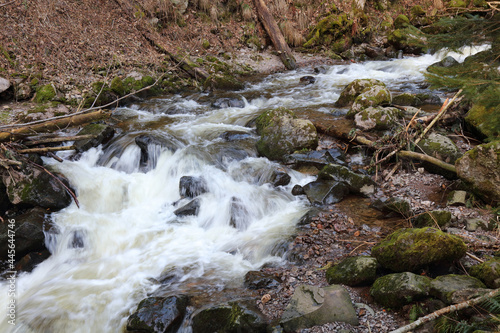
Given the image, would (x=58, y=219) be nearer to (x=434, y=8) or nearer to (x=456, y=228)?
(x=456, y=228)

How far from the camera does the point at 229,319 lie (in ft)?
10.4

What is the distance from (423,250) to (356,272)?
0.73m

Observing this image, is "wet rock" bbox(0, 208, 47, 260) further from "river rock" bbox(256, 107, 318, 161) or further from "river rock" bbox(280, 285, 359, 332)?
"river rock" bbox(256, 107, 318, 161)

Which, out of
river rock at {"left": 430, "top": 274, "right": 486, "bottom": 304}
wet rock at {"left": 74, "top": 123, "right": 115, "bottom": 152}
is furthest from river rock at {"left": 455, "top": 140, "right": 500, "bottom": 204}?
wet rock at {"left": 74, "top": 123, "right": 115, "bottom": 152}

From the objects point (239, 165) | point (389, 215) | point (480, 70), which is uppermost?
point (480, 70)

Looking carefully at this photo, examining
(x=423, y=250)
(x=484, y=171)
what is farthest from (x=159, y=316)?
(x=484, y=171)

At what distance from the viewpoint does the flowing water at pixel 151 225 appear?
13.4ft

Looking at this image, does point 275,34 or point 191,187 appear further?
point 275,34

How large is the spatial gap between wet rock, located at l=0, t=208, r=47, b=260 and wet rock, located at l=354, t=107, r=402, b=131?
684cm

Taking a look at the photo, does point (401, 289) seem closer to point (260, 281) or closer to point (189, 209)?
point (260, 281)

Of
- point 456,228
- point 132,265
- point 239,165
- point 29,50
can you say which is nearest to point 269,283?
point 132,265

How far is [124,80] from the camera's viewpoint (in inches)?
438

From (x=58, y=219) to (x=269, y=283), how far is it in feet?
13.3

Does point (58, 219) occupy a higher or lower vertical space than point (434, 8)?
lower
